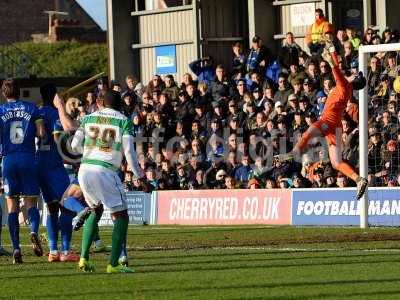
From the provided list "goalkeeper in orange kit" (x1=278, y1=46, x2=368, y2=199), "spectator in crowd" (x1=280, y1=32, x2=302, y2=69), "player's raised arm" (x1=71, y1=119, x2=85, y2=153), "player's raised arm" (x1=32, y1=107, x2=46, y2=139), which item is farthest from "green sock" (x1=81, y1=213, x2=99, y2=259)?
"spectator in crowd" (x1=280, y1=32, x2=302, y2=69)

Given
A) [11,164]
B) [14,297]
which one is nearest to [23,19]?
[11,164]

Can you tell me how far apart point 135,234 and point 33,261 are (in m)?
6.61

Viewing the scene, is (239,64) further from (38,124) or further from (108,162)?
(108,162)

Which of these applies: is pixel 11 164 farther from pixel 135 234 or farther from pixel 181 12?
pixel 181 12

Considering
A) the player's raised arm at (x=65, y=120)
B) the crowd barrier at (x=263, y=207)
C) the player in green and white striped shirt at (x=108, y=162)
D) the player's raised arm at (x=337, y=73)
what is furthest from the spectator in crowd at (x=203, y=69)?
the player in green and white striped shirt at (x=108, y=162)

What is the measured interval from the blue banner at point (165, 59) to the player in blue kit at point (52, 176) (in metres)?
17.8

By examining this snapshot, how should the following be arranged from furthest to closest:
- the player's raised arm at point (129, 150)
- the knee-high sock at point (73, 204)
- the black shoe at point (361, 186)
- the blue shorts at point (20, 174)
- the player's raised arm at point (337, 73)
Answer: the black shoe at point (361, 186), the player's raised arm at point (337, 73), the knee-high sock at point (73, 204), the blue shorts at point (20, 174), the player's raised arm at point (129, 150)

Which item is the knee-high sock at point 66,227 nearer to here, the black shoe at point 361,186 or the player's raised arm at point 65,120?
the player's raised arm at point 65,120

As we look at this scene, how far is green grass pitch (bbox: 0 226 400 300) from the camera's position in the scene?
1290 cm

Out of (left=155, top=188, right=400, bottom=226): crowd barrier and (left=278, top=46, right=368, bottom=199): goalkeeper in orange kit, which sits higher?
(left=278, top=46, right=368, bottom=199): goalkeeper in orange kit

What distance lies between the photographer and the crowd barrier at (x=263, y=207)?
24438mm

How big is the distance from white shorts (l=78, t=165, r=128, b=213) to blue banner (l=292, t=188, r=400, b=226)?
10.0 m

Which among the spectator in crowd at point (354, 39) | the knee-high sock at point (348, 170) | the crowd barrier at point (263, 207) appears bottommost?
the crowd barrier at point (263, 207)

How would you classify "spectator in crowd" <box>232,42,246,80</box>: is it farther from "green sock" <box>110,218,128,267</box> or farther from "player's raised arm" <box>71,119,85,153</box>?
"green sock" <box>110,218,128,267</box>
